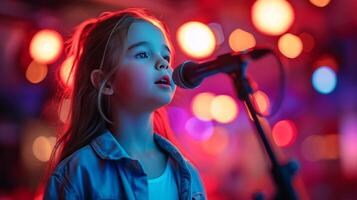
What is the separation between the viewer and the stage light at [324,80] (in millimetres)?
4043

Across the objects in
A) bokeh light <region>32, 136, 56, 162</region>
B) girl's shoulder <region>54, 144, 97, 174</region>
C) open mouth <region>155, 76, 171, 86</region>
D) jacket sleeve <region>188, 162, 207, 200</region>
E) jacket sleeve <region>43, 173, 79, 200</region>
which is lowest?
bokeh light <region>32, 136, 56, 162</region>

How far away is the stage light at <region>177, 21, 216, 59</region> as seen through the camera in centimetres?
352

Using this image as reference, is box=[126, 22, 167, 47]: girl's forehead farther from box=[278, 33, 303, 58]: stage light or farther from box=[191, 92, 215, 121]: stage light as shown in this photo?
box=[191, 92, 215, 121]: stage light

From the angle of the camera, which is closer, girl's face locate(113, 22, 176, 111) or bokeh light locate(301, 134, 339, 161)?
girl's face locate(113, 22, 176, 111)

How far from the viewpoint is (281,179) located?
85 cm

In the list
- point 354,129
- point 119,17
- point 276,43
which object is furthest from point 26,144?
point 119,17

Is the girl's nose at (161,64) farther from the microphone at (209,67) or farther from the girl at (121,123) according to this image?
the microphone at (209,67)

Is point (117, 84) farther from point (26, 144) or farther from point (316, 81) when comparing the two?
point (26, 144)

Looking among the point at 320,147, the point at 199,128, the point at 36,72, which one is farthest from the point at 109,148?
the point at 199,128

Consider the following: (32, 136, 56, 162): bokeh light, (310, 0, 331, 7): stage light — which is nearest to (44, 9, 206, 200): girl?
(310, 0, 331, 7): stage light

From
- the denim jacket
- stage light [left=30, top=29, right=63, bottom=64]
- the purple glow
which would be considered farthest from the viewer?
the purple glow

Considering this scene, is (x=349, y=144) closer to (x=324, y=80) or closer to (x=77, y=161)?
(x=324, y=80)

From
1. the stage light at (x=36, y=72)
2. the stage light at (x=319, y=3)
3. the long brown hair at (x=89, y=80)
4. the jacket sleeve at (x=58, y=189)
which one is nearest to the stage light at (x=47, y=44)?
the stage light at (x=36, y=72)

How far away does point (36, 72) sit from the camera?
14.1ft
